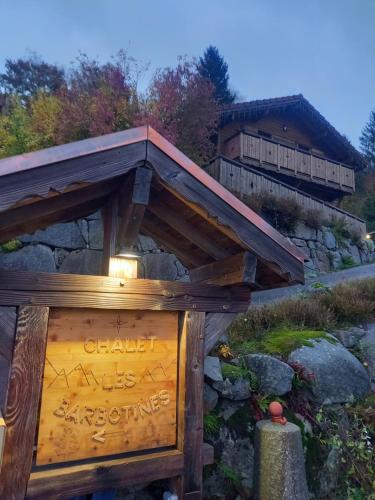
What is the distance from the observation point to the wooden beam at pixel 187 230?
9.62ft

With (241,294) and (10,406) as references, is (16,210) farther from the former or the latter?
(241,294)

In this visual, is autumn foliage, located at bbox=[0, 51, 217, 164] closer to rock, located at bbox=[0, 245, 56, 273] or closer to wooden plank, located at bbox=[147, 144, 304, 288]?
rock, located at bbox=[0, 245, 56, 273]

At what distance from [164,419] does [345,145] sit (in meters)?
21.2

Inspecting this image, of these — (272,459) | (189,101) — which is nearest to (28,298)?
(272,459)

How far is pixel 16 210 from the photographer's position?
243cm

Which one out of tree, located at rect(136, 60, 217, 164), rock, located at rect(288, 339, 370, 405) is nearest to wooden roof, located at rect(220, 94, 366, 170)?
tree, located at rect(136, 60, 217, 164)

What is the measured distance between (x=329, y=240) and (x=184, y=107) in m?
8.67

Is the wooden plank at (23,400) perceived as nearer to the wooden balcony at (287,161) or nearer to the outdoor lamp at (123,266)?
the outdoor lamp at (123,266)

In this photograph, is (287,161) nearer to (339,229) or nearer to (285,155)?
(285,155)

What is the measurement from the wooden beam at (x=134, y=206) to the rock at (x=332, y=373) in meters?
3.38

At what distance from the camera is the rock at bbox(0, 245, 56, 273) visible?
7084 mm

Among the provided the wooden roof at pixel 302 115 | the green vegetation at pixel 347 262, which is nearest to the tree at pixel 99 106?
the wooden roof at pixel 302 115

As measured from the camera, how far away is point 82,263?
7.91 m

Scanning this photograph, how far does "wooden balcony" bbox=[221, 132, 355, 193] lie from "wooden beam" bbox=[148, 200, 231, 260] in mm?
13302
